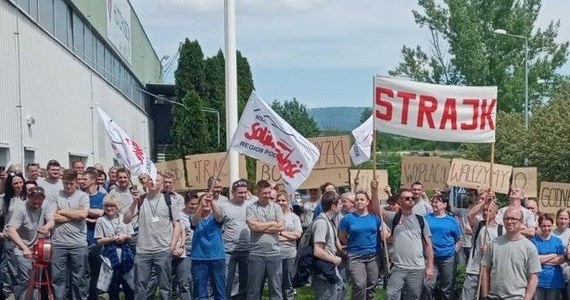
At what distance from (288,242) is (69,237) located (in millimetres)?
3151

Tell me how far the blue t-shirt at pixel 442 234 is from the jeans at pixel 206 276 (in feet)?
9.41

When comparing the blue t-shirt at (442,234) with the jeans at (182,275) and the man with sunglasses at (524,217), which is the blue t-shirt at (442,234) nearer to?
the man with sunglasses at (524,217)

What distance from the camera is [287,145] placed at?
15203 millimetres

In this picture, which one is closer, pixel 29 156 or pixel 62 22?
pixel 29 156

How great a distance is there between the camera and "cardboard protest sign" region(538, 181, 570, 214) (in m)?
18.7

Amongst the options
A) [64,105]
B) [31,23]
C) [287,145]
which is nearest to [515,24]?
[64,105]

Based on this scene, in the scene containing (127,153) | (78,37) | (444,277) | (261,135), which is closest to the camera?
(444,277)

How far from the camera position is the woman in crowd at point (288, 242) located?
15031 millimetres

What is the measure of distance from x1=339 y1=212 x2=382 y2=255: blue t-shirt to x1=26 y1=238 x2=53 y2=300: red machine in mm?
3720

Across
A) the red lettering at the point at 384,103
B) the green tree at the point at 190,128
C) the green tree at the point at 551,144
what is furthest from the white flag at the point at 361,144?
the green tree at the point at 190,128

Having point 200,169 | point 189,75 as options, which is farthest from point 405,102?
point 189,75

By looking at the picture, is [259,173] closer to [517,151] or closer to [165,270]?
[165,270]

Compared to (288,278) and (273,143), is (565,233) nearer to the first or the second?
(288,278)

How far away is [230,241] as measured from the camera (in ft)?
47.9
